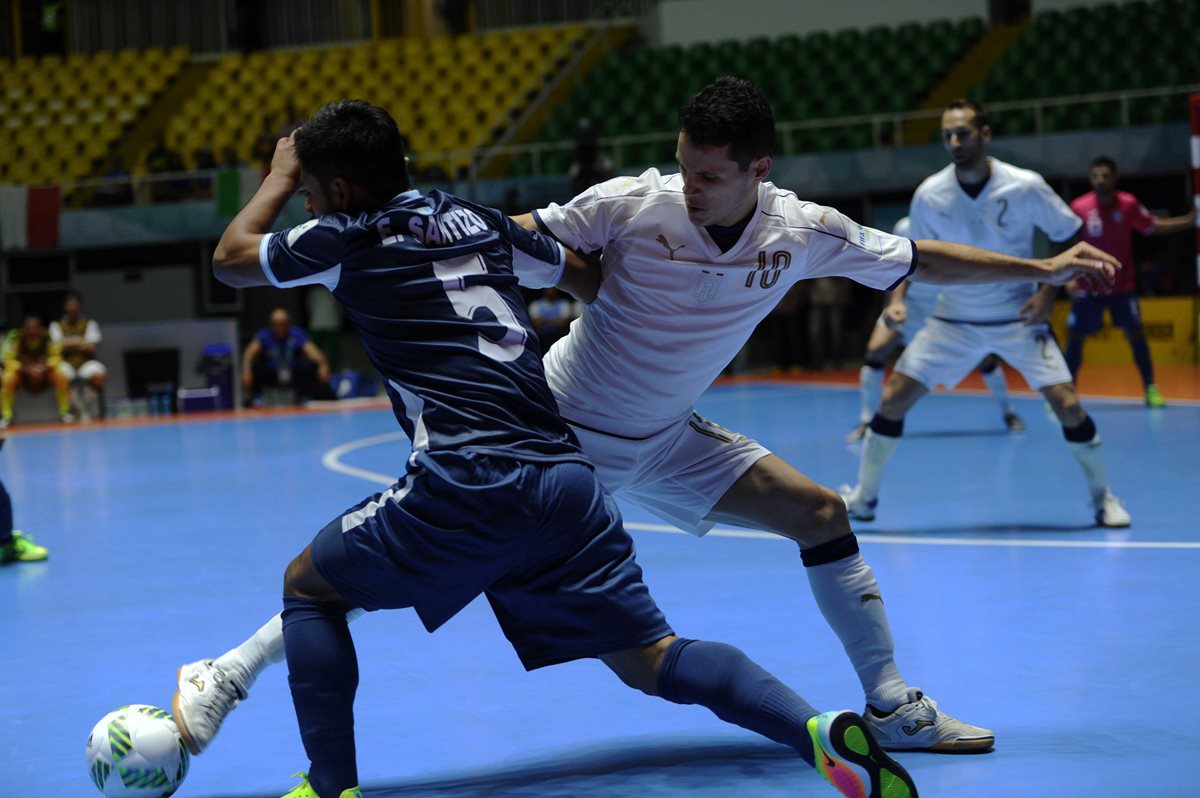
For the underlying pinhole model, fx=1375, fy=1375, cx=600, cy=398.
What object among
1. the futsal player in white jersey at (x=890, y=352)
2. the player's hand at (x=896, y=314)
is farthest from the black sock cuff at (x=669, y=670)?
the futsal player in white jersey at (x=890, y=352)

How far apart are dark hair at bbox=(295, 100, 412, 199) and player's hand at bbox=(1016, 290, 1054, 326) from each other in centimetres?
438

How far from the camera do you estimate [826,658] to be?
14.4 feet

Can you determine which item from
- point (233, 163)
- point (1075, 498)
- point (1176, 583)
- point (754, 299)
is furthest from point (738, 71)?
point (754, 299)

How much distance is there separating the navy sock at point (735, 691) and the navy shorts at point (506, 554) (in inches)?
3.4

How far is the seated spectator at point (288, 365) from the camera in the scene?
58.4ft

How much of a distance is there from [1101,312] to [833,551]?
9.30m

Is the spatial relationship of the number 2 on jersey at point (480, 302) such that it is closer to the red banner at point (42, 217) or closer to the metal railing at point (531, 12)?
the red banner at point (42, 217)

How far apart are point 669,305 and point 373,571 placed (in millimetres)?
1155

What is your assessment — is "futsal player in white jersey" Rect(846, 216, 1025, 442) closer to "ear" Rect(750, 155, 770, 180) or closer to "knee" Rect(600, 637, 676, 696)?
"ear" Rect(750, 155, 770, 180)

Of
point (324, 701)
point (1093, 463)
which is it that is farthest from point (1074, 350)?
point (324, 701)

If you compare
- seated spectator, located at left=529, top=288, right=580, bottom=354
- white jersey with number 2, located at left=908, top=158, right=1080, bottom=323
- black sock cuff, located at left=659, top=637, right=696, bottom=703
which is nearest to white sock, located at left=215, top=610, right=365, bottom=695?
black sock cuff, located at left=659, top=637, right=696, bottom=703

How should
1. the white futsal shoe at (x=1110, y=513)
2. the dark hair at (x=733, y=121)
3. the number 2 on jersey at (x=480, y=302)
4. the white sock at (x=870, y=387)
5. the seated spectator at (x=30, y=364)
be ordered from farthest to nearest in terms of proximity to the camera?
the seated spectator at (x=30, y=364), the white sock at (x=870, y=387), the white futsal shoe at (x=1110, y=513), the dark hair at (x=733, y=121), the number 2 on jersey at (x=480, y=302)

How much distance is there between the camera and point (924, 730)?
349 centimetres

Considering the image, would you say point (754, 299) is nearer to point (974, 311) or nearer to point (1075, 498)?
point (974, 311)
